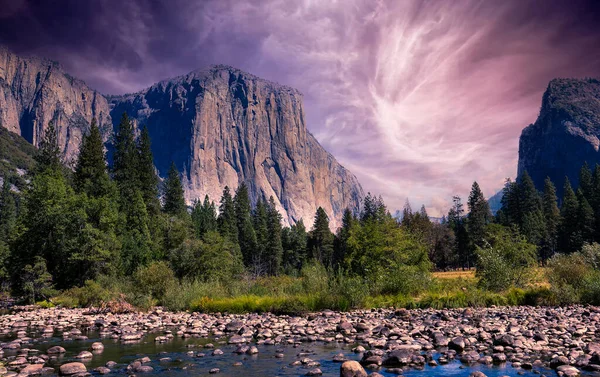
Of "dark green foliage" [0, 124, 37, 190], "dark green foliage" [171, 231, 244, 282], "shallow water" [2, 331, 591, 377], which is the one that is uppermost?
"dark green foliage" [0, 124, 37, 190]

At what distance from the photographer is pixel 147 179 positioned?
205ft

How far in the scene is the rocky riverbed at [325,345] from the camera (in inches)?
408

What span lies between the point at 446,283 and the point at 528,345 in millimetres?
16053

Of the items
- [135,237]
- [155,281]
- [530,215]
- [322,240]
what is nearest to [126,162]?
[135,237]

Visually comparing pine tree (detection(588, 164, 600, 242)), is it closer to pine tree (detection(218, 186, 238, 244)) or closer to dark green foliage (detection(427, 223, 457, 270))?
dark green foliage (detection(427, 223, 457, 270))

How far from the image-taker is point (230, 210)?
8769 centimetres

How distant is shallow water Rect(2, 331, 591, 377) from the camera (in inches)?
395

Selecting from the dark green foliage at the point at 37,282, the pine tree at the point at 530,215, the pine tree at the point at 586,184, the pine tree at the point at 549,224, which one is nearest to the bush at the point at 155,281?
the dark green foliage at the point at 37,282

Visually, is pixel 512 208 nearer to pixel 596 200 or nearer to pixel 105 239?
pixel 596 200

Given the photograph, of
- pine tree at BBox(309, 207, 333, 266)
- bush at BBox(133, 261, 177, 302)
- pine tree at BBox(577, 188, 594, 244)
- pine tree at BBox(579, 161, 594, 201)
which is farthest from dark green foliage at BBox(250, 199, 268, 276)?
pine tree at BBox(579, 161, 594, 201)

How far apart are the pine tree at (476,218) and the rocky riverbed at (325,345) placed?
6098 centimetres

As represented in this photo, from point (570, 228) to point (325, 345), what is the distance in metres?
80.1

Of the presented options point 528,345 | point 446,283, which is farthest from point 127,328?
point 446,283

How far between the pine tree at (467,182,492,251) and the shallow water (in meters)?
68.7
